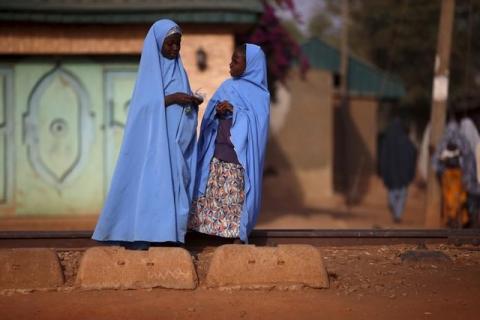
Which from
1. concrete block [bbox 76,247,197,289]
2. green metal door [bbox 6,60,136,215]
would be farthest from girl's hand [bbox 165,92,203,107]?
green metal door [bbox 6,60,136,215]

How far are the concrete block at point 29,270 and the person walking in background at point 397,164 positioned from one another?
1080 centimetres

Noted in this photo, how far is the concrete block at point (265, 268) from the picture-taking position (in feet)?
18.3

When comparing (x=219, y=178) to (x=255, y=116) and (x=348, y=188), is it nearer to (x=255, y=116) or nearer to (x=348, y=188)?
(x=255, y=116)

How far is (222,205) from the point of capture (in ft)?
20.9

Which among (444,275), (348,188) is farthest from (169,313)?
(348,188)

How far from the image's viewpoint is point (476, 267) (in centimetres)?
643

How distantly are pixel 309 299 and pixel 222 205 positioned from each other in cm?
129

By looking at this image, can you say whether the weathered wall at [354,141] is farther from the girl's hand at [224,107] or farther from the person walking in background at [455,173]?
the girl's hand at [224,107]

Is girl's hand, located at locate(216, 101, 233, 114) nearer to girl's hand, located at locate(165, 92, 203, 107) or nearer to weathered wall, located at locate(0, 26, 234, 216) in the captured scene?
girl's hand, located at locate(165, 92, 203, 107)

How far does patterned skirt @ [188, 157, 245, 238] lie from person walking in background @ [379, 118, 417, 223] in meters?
9.64

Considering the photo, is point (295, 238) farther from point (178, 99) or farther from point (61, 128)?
point (61, 128)

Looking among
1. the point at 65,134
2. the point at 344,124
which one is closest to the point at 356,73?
the point at 344,124

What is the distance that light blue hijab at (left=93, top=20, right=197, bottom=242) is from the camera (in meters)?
5.89

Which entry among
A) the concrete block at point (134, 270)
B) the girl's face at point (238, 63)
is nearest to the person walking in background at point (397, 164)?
the girl's face at point (238, 63)
